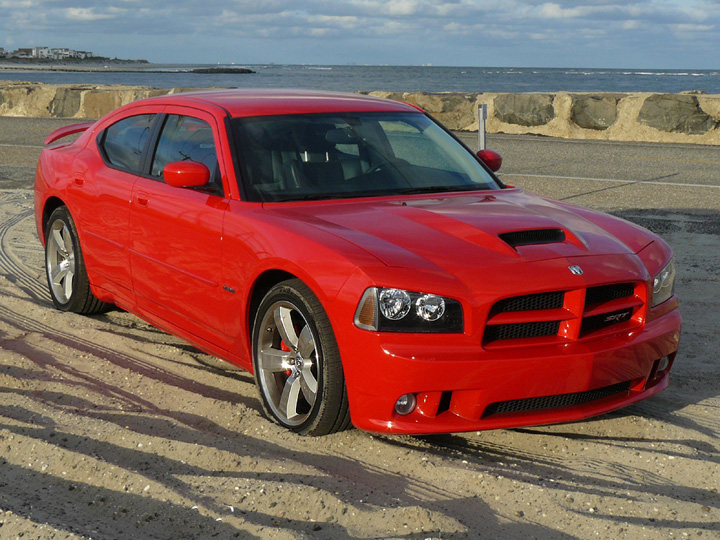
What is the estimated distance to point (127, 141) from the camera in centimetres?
580

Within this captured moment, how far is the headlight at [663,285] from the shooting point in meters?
4.24

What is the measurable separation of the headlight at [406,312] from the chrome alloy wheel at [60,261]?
3.25m

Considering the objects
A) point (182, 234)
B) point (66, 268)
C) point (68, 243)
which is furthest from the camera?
point (66, 268)

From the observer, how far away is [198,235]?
4684 millimetres

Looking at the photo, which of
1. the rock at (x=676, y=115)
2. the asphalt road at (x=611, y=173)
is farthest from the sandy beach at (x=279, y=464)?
the rock at (x=676, y=115)

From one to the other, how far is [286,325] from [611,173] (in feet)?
34.8

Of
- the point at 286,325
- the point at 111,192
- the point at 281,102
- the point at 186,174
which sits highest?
the point at 281,102

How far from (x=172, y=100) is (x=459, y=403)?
2.87m

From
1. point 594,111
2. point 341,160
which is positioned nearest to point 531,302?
point 341,160

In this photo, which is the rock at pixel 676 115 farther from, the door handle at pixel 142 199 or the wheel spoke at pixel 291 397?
the wheel spoke at pixel 291 397

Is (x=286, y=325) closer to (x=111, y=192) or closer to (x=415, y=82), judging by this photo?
(x=111, y=192)

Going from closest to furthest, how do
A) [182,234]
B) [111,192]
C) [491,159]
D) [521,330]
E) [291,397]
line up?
1. [521,330]
2. [291,397]
3. [182,234]
4. [111,192]
5. [491,159]

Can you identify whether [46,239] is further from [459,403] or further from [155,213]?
[459,403]

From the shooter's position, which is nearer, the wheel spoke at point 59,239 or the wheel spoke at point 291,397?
the wheel spoke at point 291,397
